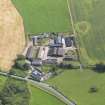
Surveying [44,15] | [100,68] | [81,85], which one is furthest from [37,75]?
[44,15]

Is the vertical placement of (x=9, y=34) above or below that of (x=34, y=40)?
above

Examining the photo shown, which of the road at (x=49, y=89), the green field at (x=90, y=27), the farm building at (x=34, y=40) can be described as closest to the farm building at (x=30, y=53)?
the farm building at (x=34, y=40)

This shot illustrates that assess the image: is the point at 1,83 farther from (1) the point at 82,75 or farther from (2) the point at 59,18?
(2) the point at 59,18

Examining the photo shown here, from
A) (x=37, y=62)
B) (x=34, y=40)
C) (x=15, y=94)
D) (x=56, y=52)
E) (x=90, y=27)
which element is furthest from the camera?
(x=90, y=27)

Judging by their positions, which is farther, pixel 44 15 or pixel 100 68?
pixel 44 15

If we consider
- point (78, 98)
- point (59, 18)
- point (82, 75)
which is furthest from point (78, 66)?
point (59, 18)

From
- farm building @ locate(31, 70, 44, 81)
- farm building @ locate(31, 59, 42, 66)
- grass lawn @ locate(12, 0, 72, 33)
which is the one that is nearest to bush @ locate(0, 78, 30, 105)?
farm building @ locate(31, 70, 44, 81)

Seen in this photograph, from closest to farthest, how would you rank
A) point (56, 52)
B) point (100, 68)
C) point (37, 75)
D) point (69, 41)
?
point (100, 68) < point (37, 75) < point (56, 52) < point (69, 41)

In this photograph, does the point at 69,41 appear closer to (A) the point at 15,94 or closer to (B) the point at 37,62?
(B) the point at 37,62

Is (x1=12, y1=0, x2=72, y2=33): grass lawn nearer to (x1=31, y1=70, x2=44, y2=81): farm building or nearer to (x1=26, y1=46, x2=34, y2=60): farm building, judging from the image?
(x1=26, y1=46, x2=34, y2=60): farm building
